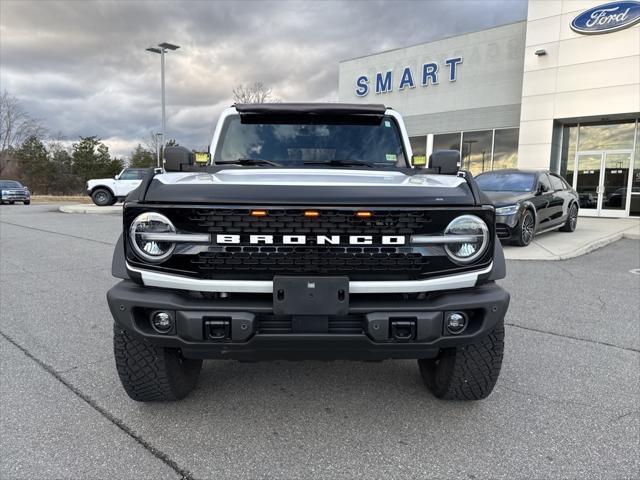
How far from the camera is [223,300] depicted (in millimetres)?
2146

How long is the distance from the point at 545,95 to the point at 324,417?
1759cm

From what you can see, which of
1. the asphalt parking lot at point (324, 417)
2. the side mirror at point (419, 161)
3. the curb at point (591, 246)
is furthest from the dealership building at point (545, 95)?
the side mirror at point (419, 161)

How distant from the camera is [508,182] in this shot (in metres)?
9.52

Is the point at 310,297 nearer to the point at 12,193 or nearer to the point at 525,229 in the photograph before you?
the point at 525,229

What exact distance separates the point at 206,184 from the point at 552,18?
60.6 feet

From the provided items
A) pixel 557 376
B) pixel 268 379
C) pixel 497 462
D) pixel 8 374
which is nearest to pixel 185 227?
pixel 268 379

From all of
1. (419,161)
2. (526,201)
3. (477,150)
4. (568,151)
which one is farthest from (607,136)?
(419,161)

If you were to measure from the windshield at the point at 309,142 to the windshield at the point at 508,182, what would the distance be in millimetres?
6484

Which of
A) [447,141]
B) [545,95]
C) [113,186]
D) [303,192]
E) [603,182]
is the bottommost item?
[113,186]

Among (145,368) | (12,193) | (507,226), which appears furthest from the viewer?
(12,193)

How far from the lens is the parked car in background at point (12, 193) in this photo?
27.5 m

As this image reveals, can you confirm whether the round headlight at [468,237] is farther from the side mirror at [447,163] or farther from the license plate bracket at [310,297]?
the side mirror at [447,163]

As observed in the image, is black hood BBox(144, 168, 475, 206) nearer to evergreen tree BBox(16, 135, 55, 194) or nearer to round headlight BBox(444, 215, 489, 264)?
round headlight BBox(444, 215, 489, 264)

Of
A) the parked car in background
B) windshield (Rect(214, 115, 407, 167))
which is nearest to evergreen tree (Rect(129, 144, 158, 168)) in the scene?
the parked car in background
